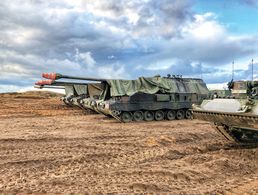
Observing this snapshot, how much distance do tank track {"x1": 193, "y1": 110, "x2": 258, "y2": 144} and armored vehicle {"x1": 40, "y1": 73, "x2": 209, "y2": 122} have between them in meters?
6.95

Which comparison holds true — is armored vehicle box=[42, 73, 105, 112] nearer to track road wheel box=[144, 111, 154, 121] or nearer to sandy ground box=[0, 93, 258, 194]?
track road wheel box=[144, 111, 154, 121]

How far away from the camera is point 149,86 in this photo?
16.9 m

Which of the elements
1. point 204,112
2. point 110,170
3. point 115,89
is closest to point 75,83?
point 115,89

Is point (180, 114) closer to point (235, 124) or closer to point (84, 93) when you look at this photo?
point (84, 93)

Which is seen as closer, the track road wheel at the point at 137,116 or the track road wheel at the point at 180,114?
the track road wheel at the point at 137,116

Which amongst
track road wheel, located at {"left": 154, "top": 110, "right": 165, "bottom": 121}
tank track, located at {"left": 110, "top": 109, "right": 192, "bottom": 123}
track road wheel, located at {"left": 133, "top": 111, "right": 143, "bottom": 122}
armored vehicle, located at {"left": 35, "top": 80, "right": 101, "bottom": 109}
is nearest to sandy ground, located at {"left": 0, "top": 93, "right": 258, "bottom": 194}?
tank track, located at {"left": 110, "top": 109, "right": 192, "bottom": 123}

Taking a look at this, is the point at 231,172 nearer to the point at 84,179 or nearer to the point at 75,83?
the point at 84,179

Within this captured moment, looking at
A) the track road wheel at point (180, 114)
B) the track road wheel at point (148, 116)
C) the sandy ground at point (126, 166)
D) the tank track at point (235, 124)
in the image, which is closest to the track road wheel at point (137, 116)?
the track road wheel at point (148, 116)

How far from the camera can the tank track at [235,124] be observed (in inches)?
269

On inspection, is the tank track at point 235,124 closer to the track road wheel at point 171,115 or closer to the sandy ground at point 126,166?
the sandy ground at point 126,166

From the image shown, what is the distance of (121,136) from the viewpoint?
10.5 m

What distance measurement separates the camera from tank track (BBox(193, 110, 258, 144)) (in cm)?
682

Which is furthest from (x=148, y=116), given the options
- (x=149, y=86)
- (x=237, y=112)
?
(x=237, y=112)

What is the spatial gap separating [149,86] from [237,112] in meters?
9.97
